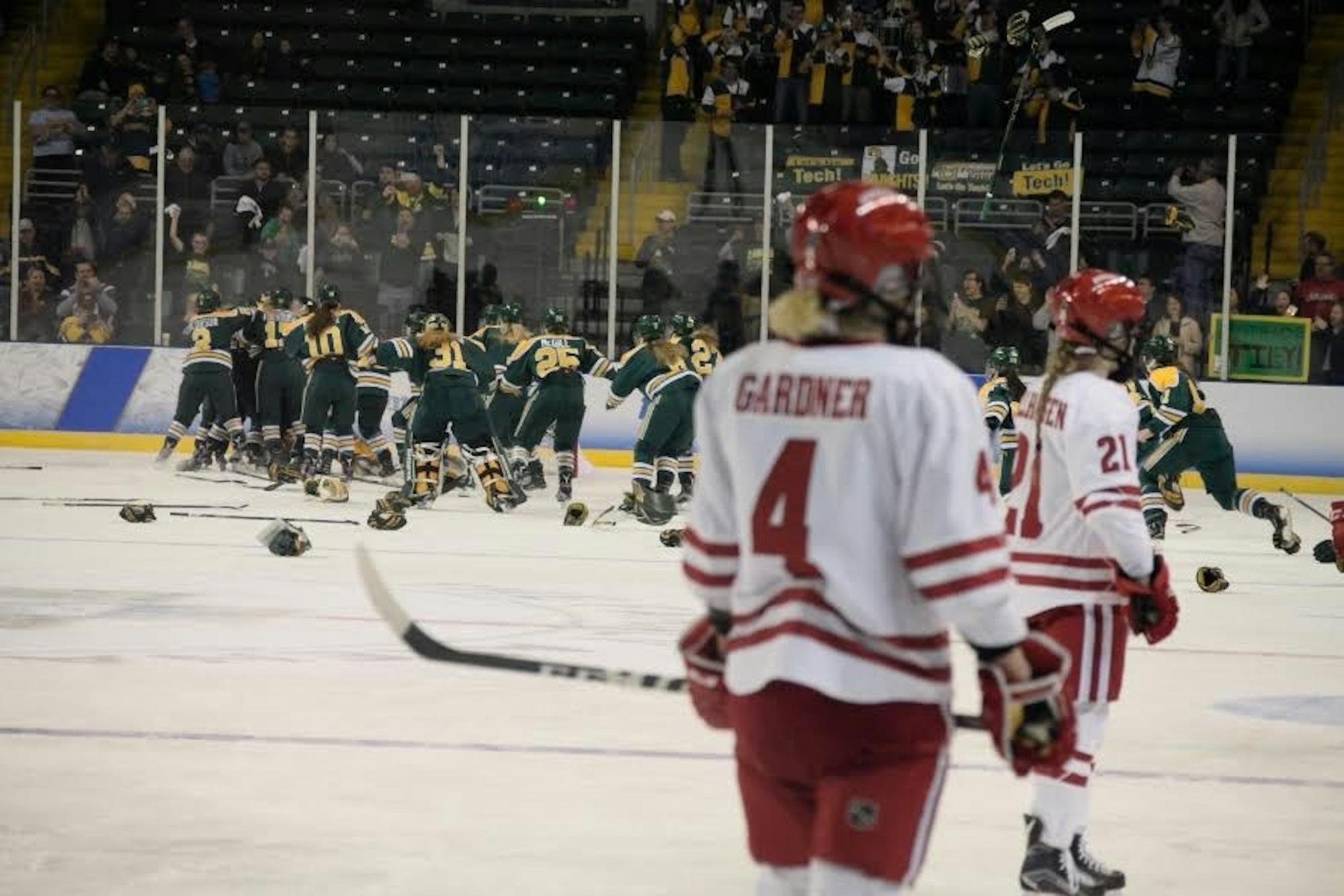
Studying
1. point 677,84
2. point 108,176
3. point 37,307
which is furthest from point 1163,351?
point 37,307

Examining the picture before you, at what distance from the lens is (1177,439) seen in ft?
39.4

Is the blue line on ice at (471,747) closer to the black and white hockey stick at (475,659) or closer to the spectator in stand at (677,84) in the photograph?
the black and white hockey stick at (475,659)

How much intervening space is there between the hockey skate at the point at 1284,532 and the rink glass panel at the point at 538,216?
238 inches

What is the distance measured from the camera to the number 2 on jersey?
272cm

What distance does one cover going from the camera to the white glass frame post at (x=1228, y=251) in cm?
1555

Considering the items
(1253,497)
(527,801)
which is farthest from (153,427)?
(527,801)

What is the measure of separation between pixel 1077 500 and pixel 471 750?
206 centimetres

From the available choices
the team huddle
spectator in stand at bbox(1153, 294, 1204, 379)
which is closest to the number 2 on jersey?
the team huddle

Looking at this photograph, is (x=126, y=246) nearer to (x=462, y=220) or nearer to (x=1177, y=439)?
(x=462, y=220)

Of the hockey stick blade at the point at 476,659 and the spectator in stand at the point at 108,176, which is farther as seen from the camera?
the spectator in stand at the point at 108,176

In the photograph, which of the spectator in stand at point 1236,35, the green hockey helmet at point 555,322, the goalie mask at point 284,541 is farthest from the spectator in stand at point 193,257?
the spectator in stand at point 1236,35

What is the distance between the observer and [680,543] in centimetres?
1136

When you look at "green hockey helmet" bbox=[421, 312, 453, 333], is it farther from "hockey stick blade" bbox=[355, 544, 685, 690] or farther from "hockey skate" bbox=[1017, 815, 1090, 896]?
"hockey stick blade" bbox=[355, 544, 685, 690]

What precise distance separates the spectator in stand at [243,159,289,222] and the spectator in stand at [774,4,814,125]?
4.69m
